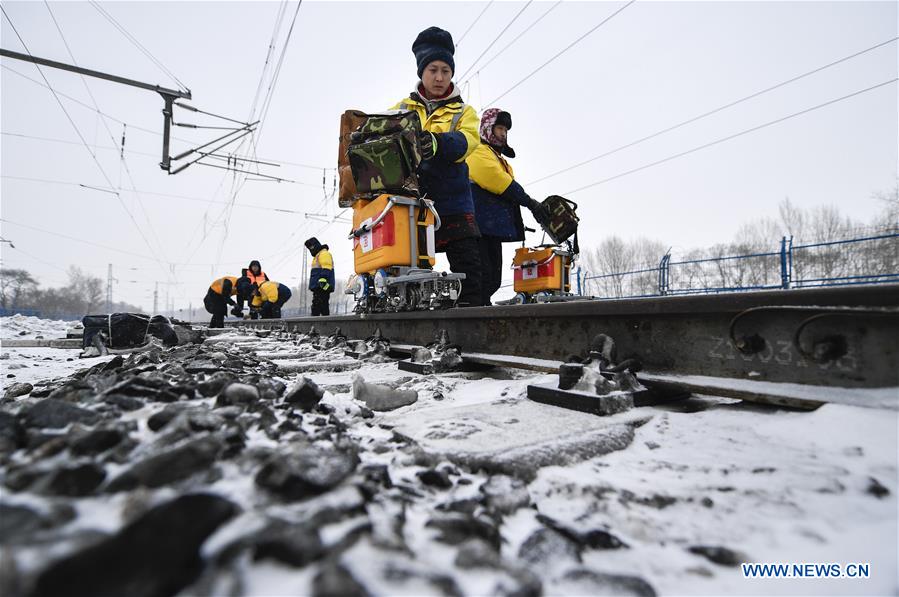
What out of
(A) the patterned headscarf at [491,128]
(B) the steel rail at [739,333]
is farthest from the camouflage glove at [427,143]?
(A) the patterned headscarf at [491,128]

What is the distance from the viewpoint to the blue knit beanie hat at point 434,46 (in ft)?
15.2

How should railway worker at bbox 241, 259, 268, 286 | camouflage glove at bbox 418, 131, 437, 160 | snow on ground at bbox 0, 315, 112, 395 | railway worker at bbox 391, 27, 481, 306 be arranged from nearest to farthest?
snow on ground at bbox 0, 315, 112, 395 → camouflage glove at bbox 418, 131, 437, 160 → railway worker at bbox 391, 27, 481, 306 → railway worker at bbox 241, 259, 268, 286

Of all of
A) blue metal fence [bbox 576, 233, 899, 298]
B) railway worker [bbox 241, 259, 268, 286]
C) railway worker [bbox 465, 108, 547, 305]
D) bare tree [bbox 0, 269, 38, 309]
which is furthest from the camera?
bare tree [bbox 0, 269, 38, 309]

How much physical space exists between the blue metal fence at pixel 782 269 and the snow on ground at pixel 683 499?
34.3 ft

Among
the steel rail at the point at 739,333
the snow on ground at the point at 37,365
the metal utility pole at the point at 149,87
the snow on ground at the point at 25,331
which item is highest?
the metal utility pole at the point at 149,87

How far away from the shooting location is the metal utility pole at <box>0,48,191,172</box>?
26.1 ft

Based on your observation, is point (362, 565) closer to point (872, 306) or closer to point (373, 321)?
point (872, 306)

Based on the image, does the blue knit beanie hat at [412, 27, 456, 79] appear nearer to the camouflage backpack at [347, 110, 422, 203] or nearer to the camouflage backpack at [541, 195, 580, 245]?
the camouflage backpack at [347, 110, 422, 203]

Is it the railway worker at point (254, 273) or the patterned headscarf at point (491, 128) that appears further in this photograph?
the railway worker at point (254, 273)

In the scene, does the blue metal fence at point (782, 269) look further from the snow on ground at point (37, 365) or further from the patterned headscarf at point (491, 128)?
the snow on ground at point (37, 365)

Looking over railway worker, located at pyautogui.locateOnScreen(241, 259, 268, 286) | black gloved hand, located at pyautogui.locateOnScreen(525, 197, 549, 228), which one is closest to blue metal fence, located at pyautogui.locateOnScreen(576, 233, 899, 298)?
black gloved hand, located at pyautogui.locateOnScreen(525, 197, 549, 228)

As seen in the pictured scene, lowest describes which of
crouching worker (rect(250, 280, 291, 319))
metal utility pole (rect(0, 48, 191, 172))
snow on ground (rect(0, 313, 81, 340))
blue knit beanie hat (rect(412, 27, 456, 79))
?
snow on ground (rect(0, 313, 81, 340))

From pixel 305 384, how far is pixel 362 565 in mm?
1043

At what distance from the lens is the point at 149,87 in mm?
10070
